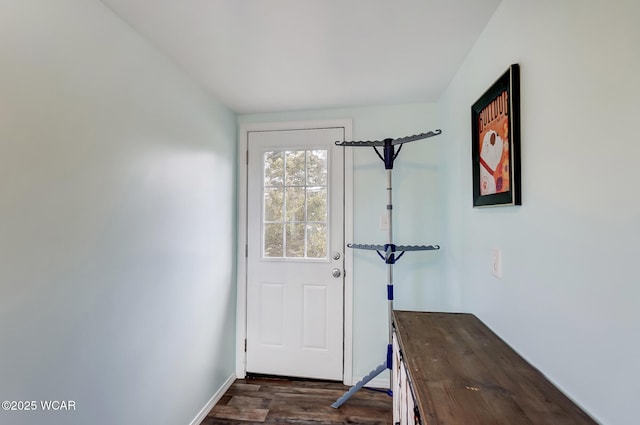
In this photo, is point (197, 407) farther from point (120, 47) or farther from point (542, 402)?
point (120, 47)

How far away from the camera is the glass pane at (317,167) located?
2.37 metres

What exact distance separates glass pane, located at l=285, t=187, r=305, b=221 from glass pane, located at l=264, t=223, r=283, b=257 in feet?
0.40

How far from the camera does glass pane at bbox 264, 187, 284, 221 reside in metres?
2.42

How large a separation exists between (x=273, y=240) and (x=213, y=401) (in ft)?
4.04

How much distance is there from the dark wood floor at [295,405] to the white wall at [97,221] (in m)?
0.26

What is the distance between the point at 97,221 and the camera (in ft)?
3.81

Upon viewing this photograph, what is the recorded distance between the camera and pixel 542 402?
74 cm

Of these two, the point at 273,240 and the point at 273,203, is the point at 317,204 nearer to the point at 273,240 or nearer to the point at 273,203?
the point at 273,203

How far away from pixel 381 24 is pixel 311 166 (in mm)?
1224

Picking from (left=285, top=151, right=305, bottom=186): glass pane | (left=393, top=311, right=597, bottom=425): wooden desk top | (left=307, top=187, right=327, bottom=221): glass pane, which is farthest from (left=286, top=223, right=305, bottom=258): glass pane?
(left=393, top=311, right=597, bottom=425): wooden desk top

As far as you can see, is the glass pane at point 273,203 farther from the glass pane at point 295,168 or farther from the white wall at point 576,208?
the white wall at point 576,208

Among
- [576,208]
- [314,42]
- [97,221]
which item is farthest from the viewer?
[314,42]

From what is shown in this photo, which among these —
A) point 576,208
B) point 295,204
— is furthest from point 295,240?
point 576,208

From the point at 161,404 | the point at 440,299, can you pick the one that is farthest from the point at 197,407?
Result: the point at 440,299
